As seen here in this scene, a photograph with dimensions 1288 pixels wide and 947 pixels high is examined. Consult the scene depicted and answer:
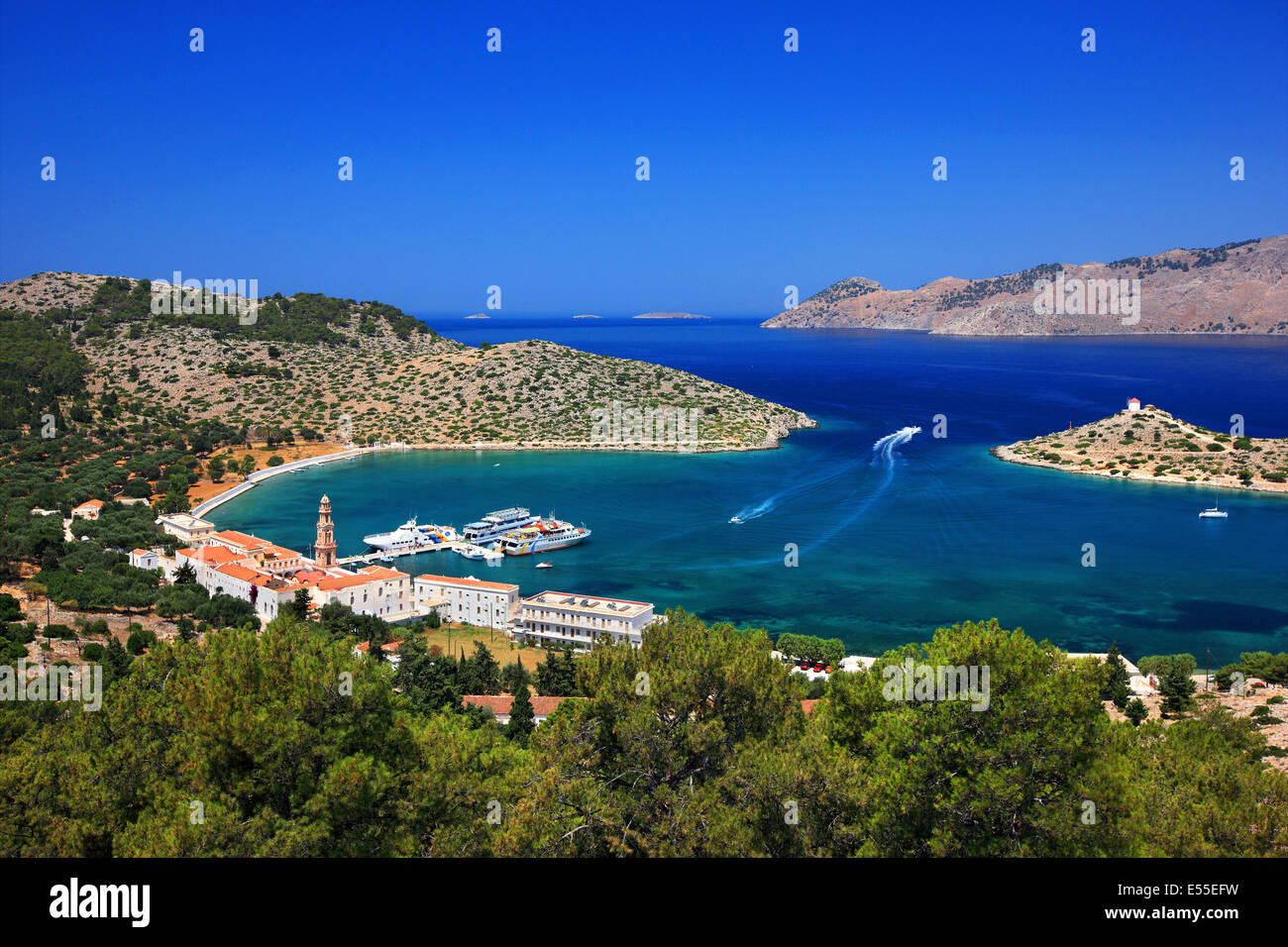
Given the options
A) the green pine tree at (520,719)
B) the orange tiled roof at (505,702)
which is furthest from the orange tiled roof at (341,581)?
the green pine tree at (520,719)

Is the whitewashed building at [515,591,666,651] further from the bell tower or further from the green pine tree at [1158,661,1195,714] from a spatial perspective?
the green pine tree at [1158,661,1195,714]

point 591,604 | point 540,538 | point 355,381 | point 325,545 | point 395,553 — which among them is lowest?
point 591,604

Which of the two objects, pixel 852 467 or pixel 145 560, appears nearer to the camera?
pixel 145 560

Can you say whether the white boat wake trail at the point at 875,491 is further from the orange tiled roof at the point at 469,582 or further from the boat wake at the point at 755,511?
the orange tiled roof at the point at 469,582

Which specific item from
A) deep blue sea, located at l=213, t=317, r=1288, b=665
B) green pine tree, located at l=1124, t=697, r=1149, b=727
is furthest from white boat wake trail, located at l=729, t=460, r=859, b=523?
green pine tree, located at l=1124, t=697, r=1149, b=727

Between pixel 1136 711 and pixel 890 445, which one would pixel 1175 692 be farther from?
pixel 890 445

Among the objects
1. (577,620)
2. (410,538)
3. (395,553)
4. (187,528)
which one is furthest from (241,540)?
(577,620)
